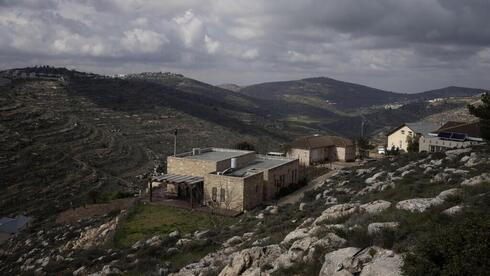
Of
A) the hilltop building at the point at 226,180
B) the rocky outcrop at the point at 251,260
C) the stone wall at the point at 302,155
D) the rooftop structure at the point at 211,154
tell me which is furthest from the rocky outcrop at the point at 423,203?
the stone wall at the point at 302,155

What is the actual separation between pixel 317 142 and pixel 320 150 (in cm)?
81

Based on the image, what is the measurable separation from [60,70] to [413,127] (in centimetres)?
12114

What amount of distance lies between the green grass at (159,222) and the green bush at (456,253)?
15.2 m

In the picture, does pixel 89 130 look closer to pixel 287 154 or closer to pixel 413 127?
pixel 287 154

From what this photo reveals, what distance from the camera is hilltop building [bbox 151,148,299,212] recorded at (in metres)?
25.2

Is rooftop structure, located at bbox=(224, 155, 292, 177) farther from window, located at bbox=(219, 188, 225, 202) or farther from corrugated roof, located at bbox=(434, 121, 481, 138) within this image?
corrugated roof, located at bbox=(434, 121, 481, 138)

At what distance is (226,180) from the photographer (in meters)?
25.4

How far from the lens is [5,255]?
79.7ft

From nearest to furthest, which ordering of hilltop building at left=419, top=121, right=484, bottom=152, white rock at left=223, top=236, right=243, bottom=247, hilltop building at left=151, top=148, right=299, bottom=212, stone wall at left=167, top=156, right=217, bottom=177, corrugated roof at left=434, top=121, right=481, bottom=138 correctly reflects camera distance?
white rock at left=223, top=236, right=243, bottom=247, hilltop building at left=151, top=148, right=299, bottom=212, stone wall at left=167, top=156, right=217, bottom=177, hilltop building at left=419, top=121, right=484, bottom=152, corrugated roof at left=434, top=121, right=481, bottom=138

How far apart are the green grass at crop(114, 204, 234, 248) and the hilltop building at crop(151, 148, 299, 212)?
172 cm

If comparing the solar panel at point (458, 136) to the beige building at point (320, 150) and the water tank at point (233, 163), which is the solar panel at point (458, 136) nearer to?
the beige building at point (320, 150)

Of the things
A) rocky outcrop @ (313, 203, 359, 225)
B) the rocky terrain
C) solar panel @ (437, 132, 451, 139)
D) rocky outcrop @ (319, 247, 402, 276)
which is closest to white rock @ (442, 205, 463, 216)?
the rocky terrain

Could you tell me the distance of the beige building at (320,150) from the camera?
37991 mm

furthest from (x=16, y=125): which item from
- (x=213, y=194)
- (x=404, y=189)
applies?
(x=404, y=189)
